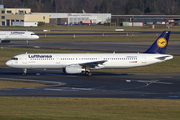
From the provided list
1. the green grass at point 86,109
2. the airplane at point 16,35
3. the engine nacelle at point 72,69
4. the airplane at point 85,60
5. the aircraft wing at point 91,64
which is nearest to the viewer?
the green grass at point 86,109

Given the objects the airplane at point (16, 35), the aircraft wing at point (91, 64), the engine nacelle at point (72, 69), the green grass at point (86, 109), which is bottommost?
the green grass at point (86, 109)

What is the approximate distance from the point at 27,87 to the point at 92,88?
27.6 feet

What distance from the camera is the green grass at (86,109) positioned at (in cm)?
2330

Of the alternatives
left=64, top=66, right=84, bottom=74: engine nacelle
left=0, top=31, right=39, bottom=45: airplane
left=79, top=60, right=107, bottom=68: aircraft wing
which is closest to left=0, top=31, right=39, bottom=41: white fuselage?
left=0, top=31, right=39, bottom=45: airplane

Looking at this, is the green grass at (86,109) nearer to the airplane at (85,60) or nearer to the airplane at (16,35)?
the airplane at (85,60)

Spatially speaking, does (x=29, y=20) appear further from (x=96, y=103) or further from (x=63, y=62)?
(x=96, y=103)

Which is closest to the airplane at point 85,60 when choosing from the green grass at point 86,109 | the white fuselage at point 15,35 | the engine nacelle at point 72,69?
the engine nacelle at point 72,69

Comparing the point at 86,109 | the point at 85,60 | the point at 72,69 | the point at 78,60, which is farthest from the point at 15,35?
the point at 86,109

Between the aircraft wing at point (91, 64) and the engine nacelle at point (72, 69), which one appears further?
the aircraft wing at point (91, 64)

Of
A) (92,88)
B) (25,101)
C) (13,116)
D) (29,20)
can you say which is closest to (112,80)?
(92,88)

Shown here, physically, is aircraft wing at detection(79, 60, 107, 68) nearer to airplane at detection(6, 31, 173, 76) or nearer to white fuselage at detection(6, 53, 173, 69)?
airplane at detection(6, 31, 173, 76)

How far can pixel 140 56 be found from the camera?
154ft

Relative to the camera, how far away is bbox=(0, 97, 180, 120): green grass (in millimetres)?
23297

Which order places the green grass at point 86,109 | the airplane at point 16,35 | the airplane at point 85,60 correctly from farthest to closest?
the airplane at point 16,35 < the airplane at point 85,60 < the green grass at point 86,109
